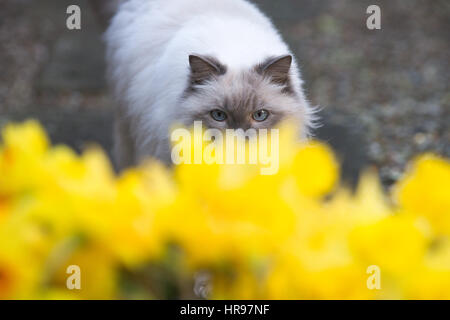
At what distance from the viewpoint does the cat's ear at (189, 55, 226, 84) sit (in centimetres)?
237

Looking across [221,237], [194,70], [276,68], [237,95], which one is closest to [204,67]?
[194,70]

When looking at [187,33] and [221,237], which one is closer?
[221,237]

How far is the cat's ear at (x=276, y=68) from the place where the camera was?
2385 millimetres

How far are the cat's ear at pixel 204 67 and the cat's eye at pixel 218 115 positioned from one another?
14 centimetres

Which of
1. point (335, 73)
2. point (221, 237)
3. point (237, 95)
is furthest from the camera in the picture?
point (335, 73)

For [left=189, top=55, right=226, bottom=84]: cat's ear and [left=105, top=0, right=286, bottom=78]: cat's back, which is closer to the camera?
[left=189, top=55, right=226, bottom=84]: cat's ear

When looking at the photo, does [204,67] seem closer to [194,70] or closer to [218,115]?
[194,70]

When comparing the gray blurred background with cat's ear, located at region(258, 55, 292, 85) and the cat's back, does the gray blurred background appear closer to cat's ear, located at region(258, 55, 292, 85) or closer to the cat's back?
the cat's back

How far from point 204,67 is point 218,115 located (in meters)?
0.19

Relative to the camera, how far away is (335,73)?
584cm

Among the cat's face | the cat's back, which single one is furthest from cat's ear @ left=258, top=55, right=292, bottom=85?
the cat's back

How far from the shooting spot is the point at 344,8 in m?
6.77

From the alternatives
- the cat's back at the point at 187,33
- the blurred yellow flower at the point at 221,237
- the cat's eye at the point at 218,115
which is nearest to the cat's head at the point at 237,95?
the cat's eye at the point at 218,115

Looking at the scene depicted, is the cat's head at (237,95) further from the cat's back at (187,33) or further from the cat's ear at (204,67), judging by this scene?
the cat's back at (187,33)
